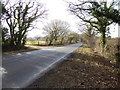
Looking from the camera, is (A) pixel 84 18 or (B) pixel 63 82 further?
(A) pixel 84 18

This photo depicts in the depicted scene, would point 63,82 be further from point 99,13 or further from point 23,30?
point 23,30

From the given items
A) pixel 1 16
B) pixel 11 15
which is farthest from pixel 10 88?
pixel 11 15

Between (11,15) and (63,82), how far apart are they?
24416mm

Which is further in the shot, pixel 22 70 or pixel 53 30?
pixel 53 30

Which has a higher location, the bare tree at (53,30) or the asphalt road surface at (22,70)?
the bare tree at (53,30)

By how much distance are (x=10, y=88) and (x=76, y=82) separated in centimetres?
294

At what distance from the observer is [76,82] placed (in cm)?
651

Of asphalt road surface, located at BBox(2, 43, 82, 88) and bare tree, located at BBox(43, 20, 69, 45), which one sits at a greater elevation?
bare tree, located at BBox(43, 20, 69, 45)

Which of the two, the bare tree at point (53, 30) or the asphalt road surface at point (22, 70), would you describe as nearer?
the asphalt road surface at point (22, 70)

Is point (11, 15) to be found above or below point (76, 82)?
above

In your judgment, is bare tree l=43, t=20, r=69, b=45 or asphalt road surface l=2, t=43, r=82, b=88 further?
bare tree l=43, t=20, r=69, b=45

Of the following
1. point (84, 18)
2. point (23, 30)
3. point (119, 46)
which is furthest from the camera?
point (23, 30)

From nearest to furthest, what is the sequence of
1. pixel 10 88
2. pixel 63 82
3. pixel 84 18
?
pixel 10 88 → pixel 63 82 → pixel 84 18

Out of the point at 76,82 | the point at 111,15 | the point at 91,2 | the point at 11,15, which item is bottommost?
the point at 76,82
